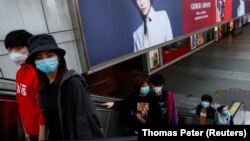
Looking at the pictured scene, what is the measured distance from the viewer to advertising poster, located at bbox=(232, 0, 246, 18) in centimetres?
815

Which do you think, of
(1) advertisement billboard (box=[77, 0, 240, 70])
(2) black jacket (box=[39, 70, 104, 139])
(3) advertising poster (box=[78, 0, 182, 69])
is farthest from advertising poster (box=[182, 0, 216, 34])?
(2) black jacket (box=[39, 70, 104, 139])

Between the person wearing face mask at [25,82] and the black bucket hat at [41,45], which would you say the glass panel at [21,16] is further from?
the black bucket hat at [41,45]

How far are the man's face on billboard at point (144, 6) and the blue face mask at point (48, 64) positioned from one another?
106 inches

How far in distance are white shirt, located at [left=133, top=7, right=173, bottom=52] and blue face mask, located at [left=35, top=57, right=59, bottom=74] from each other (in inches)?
96.1

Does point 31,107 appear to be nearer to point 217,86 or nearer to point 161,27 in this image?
point 161,27

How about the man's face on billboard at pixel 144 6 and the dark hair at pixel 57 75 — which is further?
the man's face on billboard at pixel 144 6

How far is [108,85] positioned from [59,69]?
668cm

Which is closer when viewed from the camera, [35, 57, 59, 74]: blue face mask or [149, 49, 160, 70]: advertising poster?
[35, 57, 59, 74]: blue face mask

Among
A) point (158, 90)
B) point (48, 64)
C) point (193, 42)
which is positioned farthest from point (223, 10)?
point (193, 42)

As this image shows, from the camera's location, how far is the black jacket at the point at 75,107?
1.76 metres

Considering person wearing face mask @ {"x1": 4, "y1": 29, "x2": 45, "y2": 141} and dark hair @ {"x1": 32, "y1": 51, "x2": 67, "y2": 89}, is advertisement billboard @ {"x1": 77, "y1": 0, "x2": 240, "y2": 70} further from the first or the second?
dark hair @ {"x1": 32, "y1": 51, "x2": 67, "y2": 89}

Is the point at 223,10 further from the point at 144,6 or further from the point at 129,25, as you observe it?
the point at 129,25

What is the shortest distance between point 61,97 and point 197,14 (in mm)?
4998

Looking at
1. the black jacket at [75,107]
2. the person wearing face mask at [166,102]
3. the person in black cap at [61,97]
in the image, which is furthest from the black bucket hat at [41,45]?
the person wearing face mask at [166,102]
